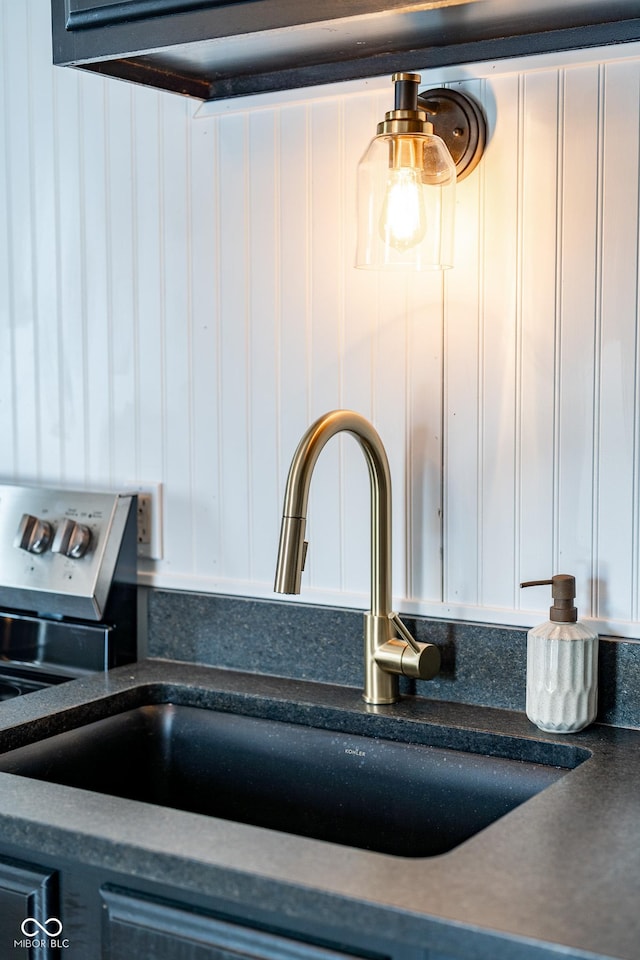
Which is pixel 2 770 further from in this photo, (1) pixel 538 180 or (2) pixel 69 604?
(1) pixel 538 180

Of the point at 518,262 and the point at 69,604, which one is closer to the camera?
the point at 518,262

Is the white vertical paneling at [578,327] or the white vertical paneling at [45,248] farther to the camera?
the white vertical paneling at [45,248]

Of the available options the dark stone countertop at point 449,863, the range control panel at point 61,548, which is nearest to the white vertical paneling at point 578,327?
the dark stone countertop at point 449,863

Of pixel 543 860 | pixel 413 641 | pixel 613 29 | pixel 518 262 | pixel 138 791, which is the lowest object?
pixel 138 791

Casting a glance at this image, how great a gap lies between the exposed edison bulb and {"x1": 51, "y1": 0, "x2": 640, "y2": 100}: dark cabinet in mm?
168

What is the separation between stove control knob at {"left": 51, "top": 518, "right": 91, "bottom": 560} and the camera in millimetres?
1638

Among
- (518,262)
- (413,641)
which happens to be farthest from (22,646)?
(518,262)

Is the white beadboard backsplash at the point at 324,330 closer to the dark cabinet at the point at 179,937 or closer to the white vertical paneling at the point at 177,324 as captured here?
the white vertical paneling at the point at 177,324

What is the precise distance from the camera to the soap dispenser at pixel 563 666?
49.8 inches

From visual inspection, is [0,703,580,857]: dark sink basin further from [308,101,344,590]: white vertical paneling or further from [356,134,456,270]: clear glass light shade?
[356,134,456,270]: clear glass light shade

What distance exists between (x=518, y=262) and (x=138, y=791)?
85cm

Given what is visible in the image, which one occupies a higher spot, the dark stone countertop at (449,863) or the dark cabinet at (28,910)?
the dark stone countertop at (449,863)

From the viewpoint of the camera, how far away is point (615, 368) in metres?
1.30

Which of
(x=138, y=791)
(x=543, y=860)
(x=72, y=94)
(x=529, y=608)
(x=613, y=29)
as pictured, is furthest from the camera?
(x=72, y=94)
